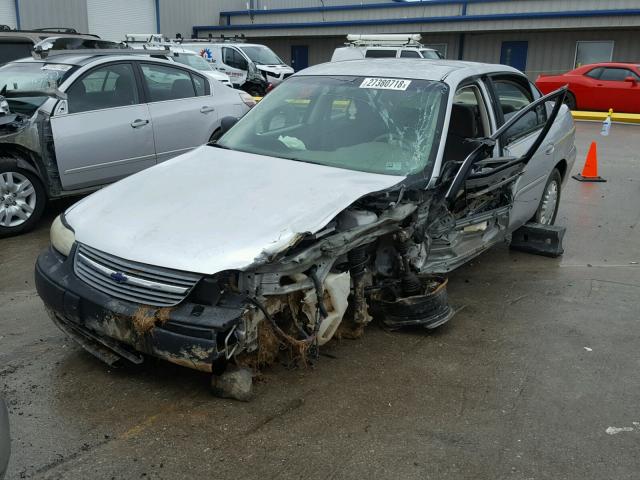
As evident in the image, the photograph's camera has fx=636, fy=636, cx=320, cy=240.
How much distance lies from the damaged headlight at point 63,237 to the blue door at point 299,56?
3102 centimetres

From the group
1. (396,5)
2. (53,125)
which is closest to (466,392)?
(53,125)

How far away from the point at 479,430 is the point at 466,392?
1.27 ft

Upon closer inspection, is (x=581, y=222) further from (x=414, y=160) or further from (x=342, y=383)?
(x=342, y=383)

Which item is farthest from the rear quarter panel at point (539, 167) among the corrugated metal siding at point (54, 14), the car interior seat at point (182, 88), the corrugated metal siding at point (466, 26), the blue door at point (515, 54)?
→ the corrugated metal siding at point (54, 14)

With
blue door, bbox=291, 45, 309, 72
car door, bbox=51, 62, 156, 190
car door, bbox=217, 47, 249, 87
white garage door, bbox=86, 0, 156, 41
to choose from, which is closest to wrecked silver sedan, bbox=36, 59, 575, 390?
car door, bbox=51, 62, 156, 190

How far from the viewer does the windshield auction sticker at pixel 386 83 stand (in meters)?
4.72

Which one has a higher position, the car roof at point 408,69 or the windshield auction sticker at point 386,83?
the car roof at point 408,69

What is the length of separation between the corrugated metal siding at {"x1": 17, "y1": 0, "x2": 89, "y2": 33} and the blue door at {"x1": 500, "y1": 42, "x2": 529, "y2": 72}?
60.3ft

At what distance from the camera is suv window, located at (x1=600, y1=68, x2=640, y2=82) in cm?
1753

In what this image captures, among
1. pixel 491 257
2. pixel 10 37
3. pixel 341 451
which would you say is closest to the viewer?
pixel 341 451

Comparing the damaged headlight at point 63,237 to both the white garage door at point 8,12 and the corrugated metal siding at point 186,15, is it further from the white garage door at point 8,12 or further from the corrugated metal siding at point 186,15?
the corrugated metal siding at point 186,15

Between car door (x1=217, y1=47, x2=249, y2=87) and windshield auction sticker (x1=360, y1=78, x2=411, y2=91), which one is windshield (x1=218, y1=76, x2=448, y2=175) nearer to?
windshield auction sticker (x1=360, y1=78, x2=411, y2=91)

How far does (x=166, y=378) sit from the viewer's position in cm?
363

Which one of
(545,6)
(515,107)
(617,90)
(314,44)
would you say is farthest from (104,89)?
(314,44)
